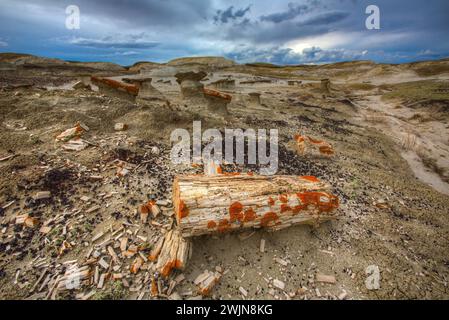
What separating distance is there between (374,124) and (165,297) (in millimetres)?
21587

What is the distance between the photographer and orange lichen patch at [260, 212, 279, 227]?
4605 mm

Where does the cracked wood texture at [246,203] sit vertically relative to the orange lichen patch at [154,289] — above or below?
above

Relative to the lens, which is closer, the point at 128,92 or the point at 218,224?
the point at 218,224

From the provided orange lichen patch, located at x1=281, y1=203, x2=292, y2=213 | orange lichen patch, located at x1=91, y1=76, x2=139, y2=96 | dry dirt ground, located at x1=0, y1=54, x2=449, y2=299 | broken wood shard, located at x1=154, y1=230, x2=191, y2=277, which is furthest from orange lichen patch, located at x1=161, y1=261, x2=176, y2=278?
orange lichen patch, located at x1=91, y1=76, x2=139, y2=96

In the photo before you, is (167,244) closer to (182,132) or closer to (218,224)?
(218,224)

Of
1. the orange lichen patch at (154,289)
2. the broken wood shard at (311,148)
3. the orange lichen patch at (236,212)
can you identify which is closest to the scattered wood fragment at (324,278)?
the orange lichen patch at (236,212)

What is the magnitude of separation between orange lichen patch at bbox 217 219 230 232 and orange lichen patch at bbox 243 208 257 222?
37 cm

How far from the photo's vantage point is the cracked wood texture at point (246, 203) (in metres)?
4.15

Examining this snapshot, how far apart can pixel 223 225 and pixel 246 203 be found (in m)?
0.63

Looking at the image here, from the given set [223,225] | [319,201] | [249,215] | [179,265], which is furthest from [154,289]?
[319,201]

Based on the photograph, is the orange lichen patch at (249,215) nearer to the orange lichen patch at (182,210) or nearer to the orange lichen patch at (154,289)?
the orange lichen patch at (182,210)
